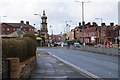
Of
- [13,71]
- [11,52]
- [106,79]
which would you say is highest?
[11,52]

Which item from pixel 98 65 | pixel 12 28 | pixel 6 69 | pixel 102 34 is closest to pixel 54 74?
pixel 6 69

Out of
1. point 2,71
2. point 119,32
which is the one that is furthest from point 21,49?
point 119,32

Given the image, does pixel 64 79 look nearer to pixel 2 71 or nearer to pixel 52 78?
pixel 52 78

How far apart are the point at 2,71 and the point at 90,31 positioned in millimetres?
89286

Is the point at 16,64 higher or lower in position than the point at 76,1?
lower

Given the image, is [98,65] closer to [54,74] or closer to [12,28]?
[54,74]

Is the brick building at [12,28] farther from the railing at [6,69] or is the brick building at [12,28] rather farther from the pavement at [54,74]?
the railing at [6,69]

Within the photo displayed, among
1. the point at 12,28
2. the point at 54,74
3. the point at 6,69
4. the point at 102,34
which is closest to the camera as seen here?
the point at 6,69

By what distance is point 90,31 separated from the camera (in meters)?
94.1

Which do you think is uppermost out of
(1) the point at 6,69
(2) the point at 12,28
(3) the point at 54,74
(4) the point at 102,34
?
(2) the point at 12,28

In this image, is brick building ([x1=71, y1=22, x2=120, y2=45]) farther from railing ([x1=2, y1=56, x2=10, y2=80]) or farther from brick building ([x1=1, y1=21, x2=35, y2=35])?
railing ([x1=2, y1=56, x2=10, y2=80])

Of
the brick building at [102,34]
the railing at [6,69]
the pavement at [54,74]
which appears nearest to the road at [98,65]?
the pavement at [54,74]

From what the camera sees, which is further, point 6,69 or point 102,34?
point 102,34

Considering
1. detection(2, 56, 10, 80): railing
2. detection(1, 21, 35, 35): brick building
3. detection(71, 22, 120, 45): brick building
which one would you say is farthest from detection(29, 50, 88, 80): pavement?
detection(1, 21, 35, 35): brick building
